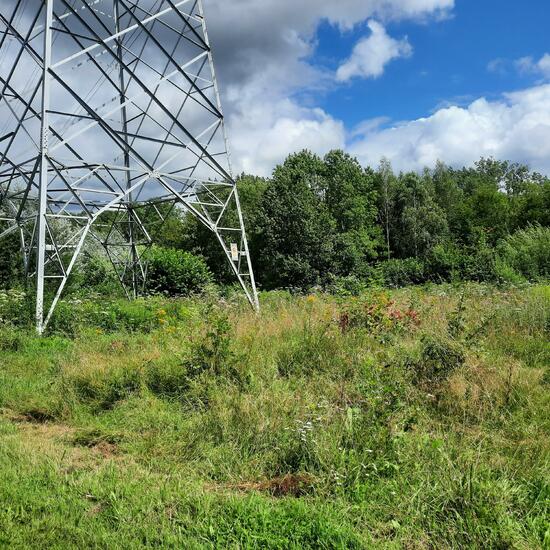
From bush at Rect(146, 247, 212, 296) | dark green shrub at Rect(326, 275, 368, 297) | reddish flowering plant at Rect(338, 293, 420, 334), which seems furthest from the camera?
bush at Rect(146, 247, 212, 296)

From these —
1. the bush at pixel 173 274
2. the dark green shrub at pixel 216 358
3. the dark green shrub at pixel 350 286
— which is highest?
the bush at pixel 173 274

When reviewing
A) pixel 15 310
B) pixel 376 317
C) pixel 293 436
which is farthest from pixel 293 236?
pixel 293 436

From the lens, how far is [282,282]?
41.3m

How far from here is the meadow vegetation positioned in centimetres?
327

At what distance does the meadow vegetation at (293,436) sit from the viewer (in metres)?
3.27

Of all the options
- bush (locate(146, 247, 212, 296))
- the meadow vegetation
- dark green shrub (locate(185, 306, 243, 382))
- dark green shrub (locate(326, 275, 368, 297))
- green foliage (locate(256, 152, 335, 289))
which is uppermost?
green foliage (locate(256, 152, 335, 289))

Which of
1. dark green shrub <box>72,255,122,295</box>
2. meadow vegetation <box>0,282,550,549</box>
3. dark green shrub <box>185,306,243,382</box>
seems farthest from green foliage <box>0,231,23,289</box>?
dark green shrub <box>185,306,243,382</box>

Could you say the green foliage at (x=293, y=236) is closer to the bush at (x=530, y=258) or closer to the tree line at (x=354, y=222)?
the tree line at (x=354, y=222)

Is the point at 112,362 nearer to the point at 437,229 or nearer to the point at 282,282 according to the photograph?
the point at 282,282

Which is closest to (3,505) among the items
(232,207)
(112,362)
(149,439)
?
(149,439)

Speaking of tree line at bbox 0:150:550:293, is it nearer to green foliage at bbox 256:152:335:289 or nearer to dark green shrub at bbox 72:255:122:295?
green foliage at bbox 256:152:335:289

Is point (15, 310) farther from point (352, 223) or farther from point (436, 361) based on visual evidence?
point (352, 223)

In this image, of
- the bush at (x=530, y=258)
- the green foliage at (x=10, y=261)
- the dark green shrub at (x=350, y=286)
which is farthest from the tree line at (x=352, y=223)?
the dark green shrub at (x=350, y=286)

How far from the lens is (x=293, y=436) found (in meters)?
4.44
